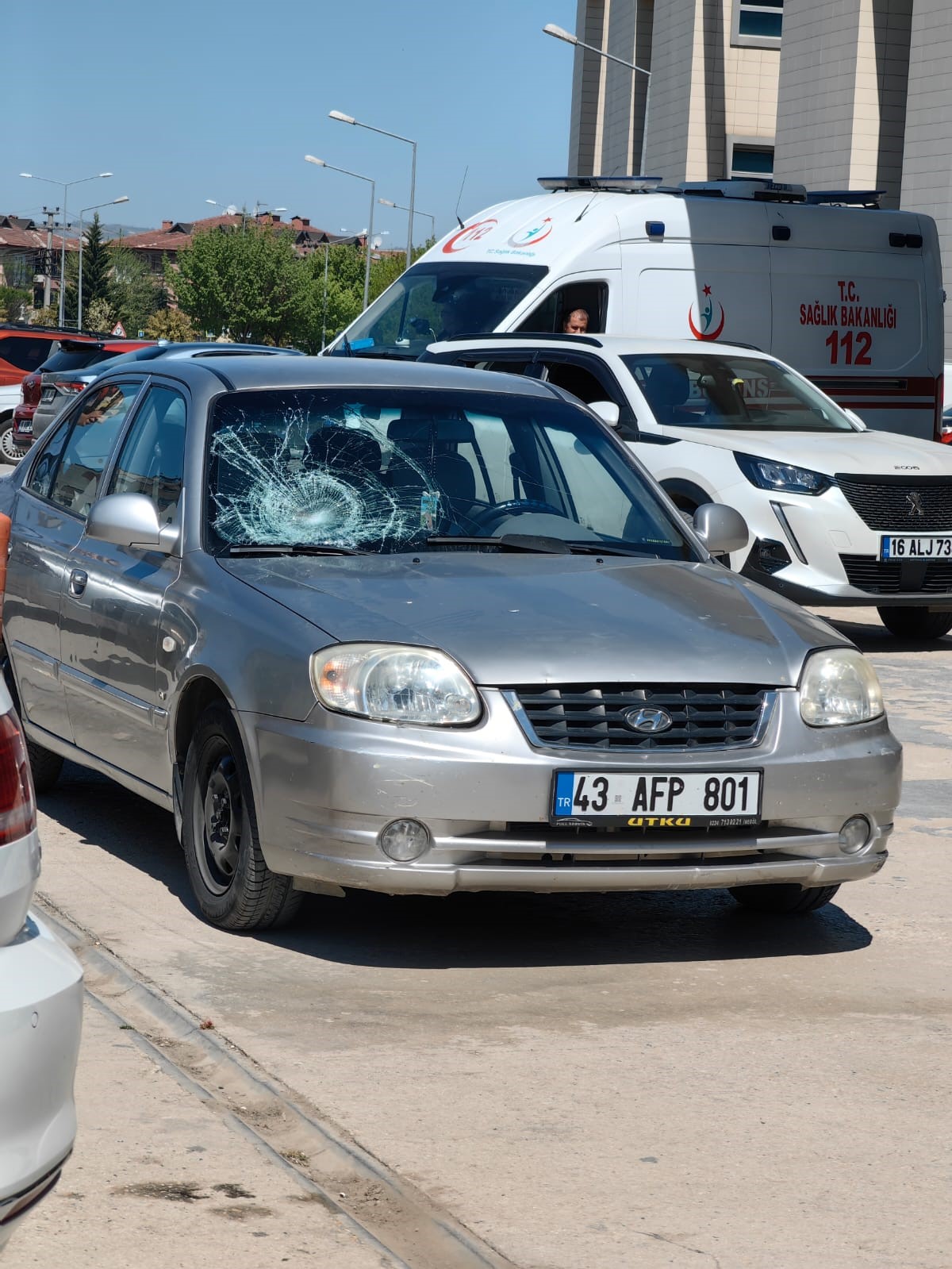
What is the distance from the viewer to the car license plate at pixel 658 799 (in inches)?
183

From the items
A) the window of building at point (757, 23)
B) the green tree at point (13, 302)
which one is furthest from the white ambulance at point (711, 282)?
Result: the green tree at point (13, 302)

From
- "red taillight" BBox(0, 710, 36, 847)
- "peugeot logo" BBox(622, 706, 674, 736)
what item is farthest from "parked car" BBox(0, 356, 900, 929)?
"red taillight" BBox(0, 710, 36, 847)

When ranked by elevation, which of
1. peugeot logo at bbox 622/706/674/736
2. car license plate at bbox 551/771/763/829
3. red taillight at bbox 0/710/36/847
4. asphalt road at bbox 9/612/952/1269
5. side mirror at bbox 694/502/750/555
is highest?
side mirror at bbox 694/502/750/555

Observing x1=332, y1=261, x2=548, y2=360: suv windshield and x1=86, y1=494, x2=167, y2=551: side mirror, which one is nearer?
x1=86, y1=494, x2=167, y2=551: side mirror

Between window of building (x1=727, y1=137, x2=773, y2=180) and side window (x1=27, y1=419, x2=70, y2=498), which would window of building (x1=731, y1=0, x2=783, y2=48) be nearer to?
window of building (x1=727, y1=137, x2=773, y2=180)

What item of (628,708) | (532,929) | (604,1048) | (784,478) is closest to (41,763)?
(532,929)

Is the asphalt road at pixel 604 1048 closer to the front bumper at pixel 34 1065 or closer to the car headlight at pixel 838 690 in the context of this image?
the front bumper at pixel 34 1065

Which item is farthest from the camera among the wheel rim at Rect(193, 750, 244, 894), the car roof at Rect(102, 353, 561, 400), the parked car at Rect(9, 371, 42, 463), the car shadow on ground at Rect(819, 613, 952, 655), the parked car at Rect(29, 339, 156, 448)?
the parked car at Rect(9, 371, 42, 463)

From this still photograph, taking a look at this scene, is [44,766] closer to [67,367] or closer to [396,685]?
[396,685]

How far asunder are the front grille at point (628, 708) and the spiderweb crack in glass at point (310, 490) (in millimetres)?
1077

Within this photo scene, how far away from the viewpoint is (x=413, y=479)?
5824mm

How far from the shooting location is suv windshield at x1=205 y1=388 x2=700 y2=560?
5.66m

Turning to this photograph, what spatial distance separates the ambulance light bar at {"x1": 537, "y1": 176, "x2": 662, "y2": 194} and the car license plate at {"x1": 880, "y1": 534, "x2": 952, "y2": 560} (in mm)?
5723

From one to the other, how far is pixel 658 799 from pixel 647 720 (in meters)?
0.19
